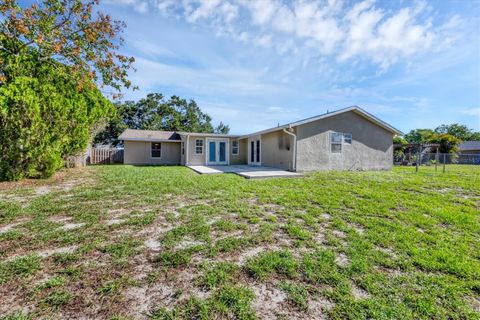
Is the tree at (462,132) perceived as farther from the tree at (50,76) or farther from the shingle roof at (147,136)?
the tree at (50,76)

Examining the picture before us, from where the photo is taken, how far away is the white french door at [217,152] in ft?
55.4

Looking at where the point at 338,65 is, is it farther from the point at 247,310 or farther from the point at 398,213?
the point at 247,310

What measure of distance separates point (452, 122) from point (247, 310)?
224 ft

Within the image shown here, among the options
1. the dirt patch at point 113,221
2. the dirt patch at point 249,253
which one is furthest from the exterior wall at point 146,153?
the dirt patch at point 249,253

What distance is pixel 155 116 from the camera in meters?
32.3

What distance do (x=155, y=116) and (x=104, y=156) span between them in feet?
50.9

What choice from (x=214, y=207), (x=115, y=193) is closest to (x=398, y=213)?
(x=214, y=207)

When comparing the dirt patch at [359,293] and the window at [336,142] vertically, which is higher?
the window at [336,142]

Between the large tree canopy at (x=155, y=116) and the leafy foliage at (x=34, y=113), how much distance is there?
23.4 meters

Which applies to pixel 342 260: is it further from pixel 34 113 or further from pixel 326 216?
pixel 34 113

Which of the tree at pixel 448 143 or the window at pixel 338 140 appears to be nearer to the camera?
the window at pixel 338 140

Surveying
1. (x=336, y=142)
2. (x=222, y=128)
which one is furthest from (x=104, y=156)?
(x=222, y=128)

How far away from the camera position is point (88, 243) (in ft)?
9.66

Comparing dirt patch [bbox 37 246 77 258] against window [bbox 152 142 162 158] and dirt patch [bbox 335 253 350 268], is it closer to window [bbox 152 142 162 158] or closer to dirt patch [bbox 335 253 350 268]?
dirt patch [bbox 335 253 350 268]
